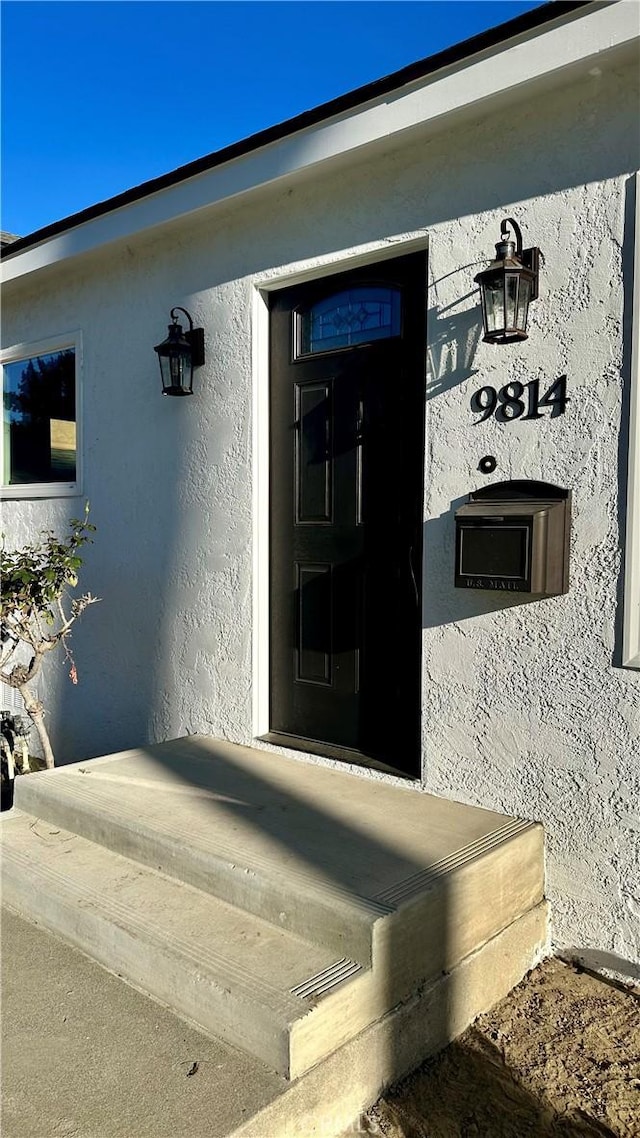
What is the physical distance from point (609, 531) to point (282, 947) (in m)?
1.80

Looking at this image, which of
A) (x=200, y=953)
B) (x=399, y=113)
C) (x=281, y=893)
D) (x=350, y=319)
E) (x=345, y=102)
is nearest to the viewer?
(x=200, y=953)

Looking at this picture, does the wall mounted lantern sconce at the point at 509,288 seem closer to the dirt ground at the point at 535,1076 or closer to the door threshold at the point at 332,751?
the door threshold at the point at 332,751

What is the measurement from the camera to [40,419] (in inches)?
224

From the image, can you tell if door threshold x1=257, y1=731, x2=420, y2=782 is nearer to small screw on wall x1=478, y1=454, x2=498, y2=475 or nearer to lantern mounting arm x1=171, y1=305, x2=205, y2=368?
small screw on wall x1=478, y1=454, x2=498, y2=475

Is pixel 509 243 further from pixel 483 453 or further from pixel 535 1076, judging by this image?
pixel 535 1076

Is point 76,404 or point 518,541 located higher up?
point 76,404

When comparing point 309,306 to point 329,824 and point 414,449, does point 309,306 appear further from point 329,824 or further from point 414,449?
point 329,824

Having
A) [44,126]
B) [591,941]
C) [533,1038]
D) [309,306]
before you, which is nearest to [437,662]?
[591,941]

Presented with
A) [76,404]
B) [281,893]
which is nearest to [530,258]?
[281,893]

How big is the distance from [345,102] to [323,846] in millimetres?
3044

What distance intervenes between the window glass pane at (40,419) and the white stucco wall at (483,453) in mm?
1134

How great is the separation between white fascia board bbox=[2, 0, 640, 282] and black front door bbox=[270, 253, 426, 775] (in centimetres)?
54

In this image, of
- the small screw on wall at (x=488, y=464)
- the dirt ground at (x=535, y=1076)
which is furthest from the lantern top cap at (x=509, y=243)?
the dirt ground at (x=535, y=1076)

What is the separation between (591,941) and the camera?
9.34 feet
